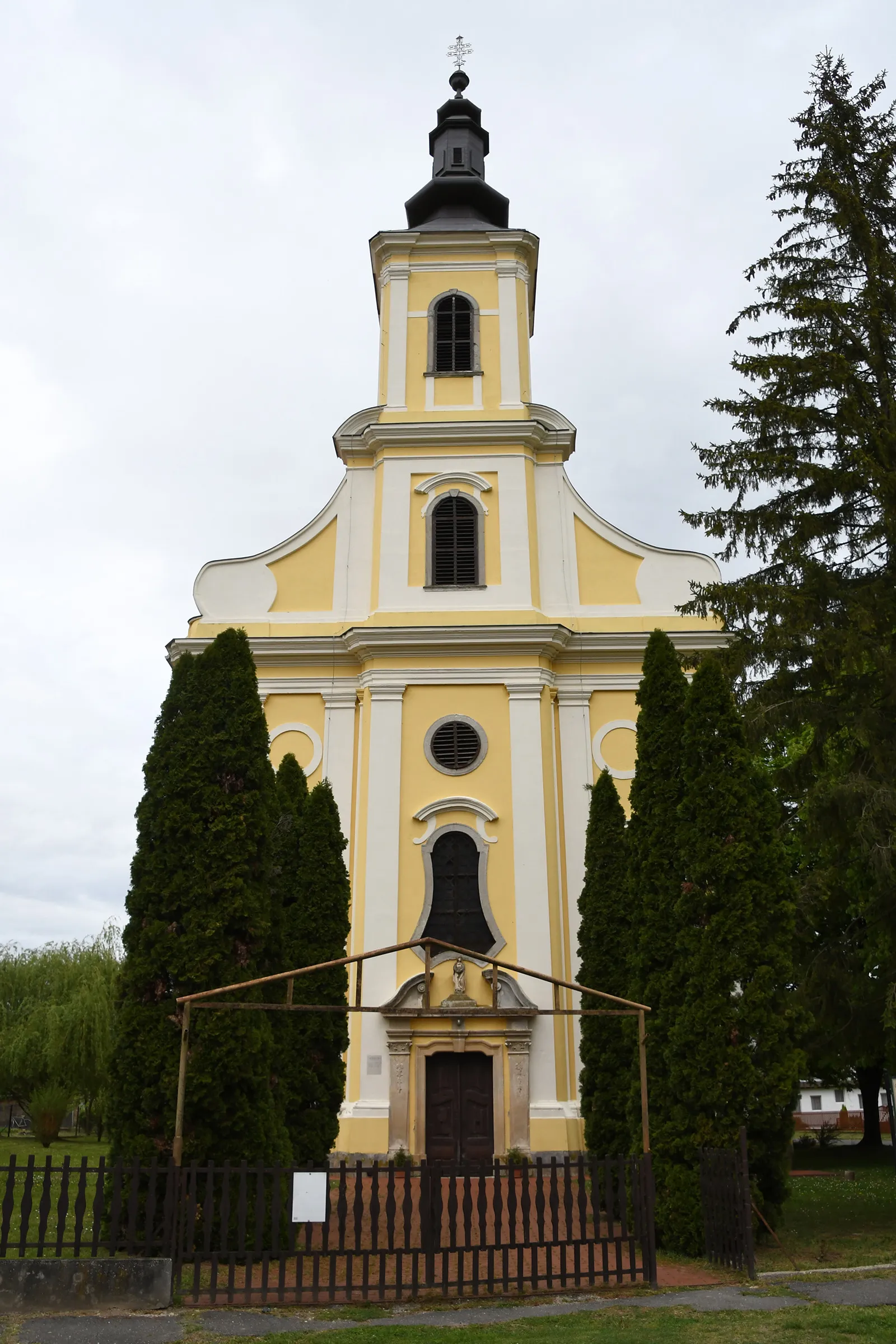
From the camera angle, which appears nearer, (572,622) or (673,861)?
(673,861)

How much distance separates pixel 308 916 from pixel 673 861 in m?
5.13

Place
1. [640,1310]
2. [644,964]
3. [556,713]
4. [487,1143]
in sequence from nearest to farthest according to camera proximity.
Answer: [640,1310] → [644,964] → [487,1143] → [556,713]

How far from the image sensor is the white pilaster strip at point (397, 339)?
21.7 m

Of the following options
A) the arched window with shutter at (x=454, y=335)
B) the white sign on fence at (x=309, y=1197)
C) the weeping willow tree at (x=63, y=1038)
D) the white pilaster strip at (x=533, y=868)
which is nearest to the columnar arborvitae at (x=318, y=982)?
the white pilaster strip at (x=533, y=868)

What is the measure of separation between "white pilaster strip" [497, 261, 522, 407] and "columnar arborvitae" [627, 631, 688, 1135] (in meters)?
9.59

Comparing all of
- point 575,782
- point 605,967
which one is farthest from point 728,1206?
point 575,782

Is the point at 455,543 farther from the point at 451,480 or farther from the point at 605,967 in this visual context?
the point at 605,967

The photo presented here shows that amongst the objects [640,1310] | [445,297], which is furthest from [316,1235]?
[445,297]

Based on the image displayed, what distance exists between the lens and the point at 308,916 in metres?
15.1

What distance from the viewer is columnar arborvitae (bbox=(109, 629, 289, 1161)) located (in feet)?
33.4

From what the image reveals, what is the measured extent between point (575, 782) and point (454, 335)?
8.86 m

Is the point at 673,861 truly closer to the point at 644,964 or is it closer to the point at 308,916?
the point at 644,964

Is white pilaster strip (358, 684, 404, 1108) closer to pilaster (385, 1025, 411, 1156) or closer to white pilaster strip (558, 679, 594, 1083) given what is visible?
pilaster (385, 1025, 411, 1156)

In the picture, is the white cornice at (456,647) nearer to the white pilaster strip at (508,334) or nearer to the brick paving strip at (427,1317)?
the white pilaster strip at (508,334)
